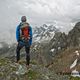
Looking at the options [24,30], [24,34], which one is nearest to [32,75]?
[24,34]

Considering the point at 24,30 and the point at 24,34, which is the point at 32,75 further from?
the point at 24,30

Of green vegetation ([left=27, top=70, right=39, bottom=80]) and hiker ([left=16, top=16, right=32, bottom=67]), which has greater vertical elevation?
hiker ([left=16, top=16, right=32, bottom=67])

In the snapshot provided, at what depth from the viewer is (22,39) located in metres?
27.1

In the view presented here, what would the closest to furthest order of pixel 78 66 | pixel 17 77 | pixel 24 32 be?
pixel 17 77 < pixel 24 32 < pixel 78 66

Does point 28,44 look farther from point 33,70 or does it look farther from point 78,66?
point 78,66

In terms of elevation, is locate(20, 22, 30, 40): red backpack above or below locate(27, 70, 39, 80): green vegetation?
above

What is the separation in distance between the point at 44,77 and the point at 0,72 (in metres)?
3.24

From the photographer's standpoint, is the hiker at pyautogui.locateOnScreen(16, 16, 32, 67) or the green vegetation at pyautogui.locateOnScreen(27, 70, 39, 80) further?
the hiker at pyautogui.locateOnScreen(16, 16, 32, 67)

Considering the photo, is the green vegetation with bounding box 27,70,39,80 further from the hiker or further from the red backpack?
the red backpack

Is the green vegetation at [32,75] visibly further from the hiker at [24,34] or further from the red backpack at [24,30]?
the red backpack at [24,30]

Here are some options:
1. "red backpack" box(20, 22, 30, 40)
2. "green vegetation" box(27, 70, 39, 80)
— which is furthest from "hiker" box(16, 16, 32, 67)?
"green vegetation" box(27, 70, 39, 80)

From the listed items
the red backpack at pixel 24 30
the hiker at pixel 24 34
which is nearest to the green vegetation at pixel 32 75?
the hiker at pixel 24 34

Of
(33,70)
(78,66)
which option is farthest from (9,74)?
(78,66)

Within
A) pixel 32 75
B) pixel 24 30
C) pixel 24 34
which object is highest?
pixel 24 30
